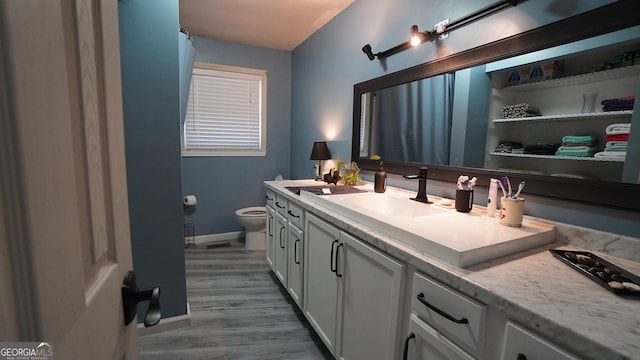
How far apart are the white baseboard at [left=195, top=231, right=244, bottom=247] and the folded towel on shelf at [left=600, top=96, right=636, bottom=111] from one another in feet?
11.7

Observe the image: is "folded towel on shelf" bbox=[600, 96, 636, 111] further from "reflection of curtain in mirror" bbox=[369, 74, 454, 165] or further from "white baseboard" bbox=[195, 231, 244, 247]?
"white baseboard" bbox=[195, 231, 244, 247]

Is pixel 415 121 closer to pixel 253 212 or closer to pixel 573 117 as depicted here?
pixel 573 117

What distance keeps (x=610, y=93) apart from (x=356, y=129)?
62.7 inches

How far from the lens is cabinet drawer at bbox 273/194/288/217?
2.20 metres

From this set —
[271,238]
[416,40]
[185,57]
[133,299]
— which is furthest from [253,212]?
[133,299]

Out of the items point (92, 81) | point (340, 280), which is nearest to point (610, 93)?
point (340, 280)

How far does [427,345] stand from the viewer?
3.18 ft

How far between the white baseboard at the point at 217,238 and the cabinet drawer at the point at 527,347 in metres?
3.39

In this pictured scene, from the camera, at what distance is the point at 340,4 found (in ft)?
8.13

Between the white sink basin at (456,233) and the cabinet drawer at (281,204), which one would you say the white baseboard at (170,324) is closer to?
the cabinet drawer at (281,204)

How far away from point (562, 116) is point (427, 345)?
1.04 meters

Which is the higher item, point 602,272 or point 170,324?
point 602,272

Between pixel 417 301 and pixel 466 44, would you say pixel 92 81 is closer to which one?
pixel 417 301

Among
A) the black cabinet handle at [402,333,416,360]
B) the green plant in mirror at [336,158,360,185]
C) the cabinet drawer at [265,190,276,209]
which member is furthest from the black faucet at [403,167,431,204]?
the cabinet drawer at [265,190,276,209]
